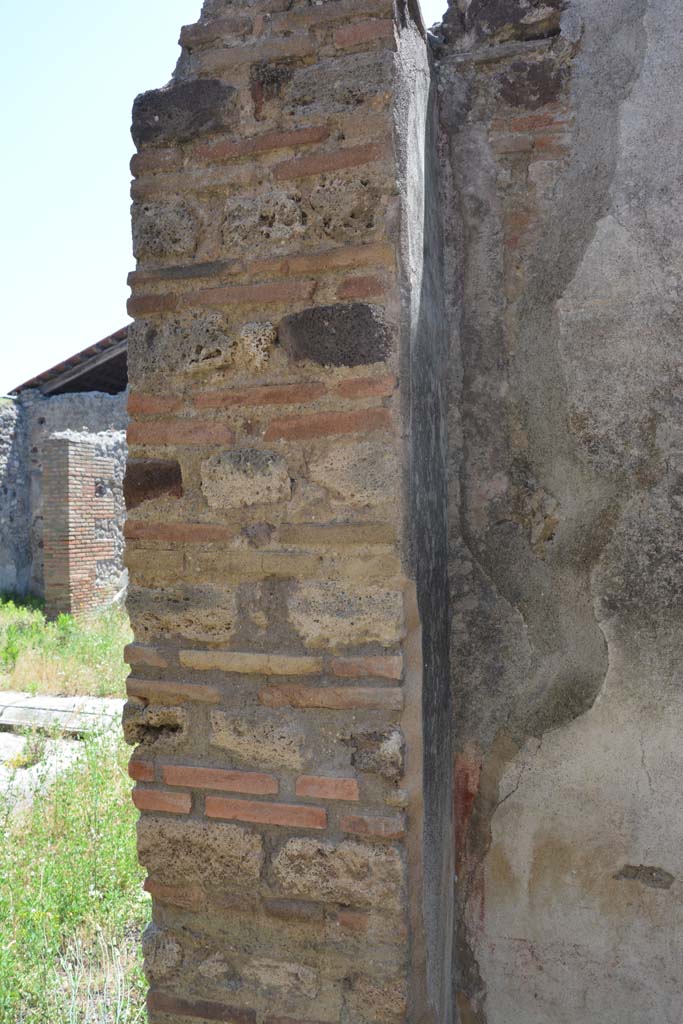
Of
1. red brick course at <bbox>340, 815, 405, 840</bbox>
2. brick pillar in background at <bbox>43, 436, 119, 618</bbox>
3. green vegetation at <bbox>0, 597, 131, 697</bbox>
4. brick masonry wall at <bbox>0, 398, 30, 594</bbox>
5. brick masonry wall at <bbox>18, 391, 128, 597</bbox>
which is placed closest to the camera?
red brick course at <bbox>340, 815, 405, 840</bbox>

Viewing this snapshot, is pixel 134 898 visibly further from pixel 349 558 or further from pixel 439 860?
pixel 349 558

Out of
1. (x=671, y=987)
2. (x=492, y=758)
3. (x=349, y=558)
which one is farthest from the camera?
(x=492, y=758)

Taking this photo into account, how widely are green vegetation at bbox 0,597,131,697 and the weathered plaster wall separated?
5.02 m

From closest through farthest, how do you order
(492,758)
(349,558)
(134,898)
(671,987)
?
(349,558) → (671,987) → (492,758) → (134,898)

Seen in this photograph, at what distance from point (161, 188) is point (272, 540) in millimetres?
836

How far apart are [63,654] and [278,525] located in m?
7.16

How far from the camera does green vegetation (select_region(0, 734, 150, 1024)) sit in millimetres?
2686

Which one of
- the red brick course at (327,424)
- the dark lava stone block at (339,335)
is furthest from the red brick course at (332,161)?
the red brick course at (327,424)

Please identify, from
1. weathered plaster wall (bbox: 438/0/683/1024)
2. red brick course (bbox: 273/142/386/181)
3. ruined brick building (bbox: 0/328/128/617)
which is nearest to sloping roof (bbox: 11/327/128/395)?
ruined brick building (bbox: 0/328/128/617)

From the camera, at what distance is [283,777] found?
5.56 feet

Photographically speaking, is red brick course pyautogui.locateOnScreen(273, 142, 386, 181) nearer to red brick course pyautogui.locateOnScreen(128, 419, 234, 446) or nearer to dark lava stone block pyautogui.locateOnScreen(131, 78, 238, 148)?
dark lava stone block pyautogui.locateOnScreen(131, 78, 238, 148)

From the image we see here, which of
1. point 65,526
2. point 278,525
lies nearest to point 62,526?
point 65,526

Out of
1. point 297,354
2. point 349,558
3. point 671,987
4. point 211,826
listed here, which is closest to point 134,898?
point 211,826

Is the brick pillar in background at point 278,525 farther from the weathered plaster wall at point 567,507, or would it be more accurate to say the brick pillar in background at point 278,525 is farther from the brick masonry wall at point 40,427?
the brick masonry wall at point 40,427
